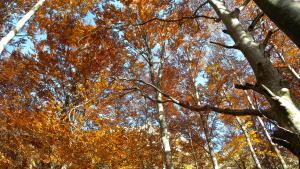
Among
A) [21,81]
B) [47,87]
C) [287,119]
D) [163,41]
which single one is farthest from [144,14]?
[287,119]

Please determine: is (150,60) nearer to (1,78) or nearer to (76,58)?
(76,58)

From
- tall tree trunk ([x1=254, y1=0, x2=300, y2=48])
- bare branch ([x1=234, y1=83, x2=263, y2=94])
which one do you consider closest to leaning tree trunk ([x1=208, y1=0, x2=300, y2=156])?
bare branch ([x1=234, y1=83, x2=263, y2=94])

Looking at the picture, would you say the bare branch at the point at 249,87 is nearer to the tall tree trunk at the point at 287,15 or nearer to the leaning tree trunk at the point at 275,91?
the leaning tree trunk at the point at 275,91

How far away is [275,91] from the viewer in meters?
2.36

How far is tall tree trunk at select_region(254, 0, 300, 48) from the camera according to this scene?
139cm

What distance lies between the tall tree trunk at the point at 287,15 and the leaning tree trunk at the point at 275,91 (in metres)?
0.78

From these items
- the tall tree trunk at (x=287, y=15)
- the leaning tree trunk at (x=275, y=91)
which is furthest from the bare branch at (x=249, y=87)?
the tall tree trunk at (x=287, y=15)

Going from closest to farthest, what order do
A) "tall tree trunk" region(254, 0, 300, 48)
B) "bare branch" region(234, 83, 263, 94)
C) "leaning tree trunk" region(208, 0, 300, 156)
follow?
"tall tree trunk" region(254, 0, 300, 48), "leaning tree trunk" region(208, 0, 300, 156), "bare branch" region(234, 83, 263, 94)

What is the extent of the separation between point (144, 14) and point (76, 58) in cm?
376

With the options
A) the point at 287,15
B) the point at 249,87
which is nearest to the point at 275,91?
the point at 249,87

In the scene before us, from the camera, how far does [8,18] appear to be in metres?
12.4

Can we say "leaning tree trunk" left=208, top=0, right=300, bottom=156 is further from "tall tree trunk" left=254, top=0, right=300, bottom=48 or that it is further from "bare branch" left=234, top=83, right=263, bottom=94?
"tall tree trunk" left=254, top=0, right=300, bottom=48

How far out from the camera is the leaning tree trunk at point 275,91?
2.13 metres

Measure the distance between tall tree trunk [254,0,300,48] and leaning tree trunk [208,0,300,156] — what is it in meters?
0.78
